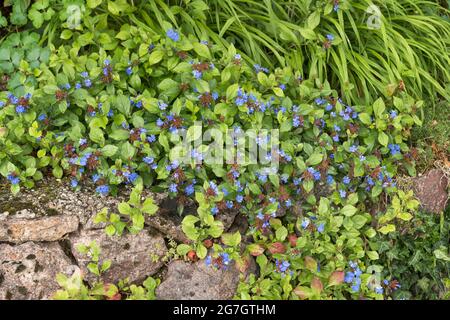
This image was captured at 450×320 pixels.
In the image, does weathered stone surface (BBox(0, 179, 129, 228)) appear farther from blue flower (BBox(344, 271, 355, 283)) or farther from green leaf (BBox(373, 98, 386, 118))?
green leaf (BBox(373, 98, 386, 118))

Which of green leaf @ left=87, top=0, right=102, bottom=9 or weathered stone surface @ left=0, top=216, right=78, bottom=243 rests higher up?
green leaf @ left=87, top=0, right=102, bottom=9

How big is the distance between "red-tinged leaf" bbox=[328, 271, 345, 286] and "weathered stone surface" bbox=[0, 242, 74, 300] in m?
1.28

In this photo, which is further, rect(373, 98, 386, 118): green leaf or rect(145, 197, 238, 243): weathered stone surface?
rect(373, 98, 386, 118): green leaf

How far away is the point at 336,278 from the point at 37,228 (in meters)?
1.50

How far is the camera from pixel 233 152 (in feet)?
9.86

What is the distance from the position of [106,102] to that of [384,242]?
1.64 meters

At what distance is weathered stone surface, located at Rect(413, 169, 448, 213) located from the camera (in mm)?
3439

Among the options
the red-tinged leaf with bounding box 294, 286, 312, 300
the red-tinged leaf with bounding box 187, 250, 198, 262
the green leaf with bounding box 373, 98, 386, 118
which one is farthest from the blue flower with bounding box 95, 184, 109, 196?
the green leaf with bounding box 373, 98, 386, 118

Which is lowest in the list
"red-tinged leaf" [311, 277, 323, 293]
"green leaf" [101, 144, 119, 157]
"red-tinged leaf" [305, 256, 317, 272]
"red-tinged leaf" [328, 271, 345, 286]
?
"red-tinged leaf" [311, 277, 323, 293]

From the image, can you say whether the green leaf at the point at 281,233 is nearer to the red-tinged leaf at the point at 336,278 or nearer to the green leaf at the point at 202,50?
the red-tinged leaf at the point at 336,278

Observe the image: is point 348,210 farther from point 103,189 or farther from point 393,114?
point 103,189

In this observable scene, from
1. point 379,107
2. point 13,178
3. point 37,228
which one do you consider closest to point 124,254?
point 37,228

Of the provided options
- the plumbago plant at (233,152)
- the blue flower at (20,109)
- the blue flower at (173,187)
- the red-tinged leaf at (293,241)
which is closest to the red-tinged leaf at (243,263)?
the plumbago plant at (233,152)
